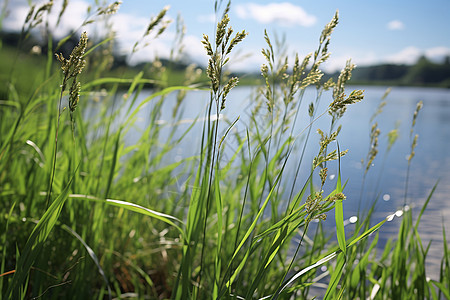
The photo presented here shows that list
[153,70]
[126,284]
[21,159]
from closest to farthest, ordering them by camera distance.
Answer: [126,284]
[21,159]
[153,70]

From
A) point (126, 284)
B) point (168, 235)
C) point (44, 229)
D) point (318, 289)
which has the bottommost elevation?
point (318, 289)

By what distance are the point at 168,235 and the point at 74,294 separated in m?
0.88

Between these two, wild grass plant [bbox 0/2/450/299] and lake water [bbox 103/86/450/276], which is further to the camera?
lake water [bbox 103/86/450/276]

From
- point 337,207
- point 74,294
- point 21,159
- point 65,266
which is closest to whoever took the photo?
point 337,207

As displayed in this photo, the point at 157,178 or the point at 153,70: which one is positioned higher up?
the point at 153,70

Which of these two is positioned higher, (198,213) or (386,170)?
(198,213)

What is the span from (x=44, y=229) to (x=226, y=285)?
444 mm

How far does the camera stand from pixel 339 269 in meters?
0.89

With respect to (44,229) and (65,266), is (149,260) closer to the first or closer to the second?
(65,266)

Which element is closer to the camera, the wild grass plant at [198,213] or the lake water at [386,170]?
the wild grass plant at [198,213]

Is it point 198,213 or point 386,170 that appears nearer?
point 198,213

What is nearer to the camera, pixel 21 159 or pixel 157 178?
pixel 21 159

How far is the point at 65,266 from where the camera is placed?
1.51m

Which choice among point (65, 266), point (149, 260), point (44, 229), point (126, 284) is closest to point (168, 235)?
point (149, 260)
